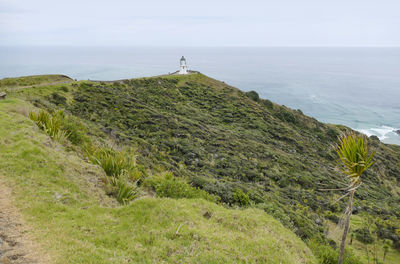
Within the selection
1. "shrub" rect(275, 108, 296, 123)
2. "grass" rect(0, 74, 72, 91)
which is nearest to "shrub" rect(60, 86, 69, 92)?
"grass" rect(0, 74, 72, 91)

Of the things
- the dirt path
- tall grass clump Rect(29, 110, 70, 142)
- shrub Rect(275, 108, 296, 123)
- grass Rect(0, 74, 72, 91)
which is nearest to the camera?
the dirt path

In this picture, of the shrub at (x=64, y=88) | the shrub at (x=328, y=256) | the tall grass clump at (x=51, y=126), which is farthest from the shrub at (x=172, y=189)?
the shrub at (x=64, y=88)

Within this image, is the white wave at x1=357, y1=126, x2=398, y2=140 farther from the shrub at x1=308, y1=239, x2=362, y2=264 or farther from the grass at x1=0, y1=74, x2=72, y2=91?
the grass at x1=0, y1=74, x2=72, y2=91

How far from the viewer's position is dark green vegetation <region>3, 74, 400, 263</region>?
1302 centimetres

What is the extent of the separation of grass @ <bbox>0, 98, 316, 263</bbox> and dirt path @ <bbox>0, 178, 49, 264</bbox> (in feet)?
0.54

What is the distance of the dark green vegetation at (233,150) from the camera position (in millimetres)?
13017

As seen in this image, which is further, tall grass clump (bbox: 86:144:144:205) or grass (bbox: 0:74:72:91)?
grass (bbox: 0:74:72:91)

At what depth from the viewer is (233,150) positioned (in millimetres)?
22516

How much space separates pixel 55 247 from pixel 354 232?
1466 cm

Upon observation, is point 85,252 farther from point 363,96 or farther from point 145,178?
point 363,96

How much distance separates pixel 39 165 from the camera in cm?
766

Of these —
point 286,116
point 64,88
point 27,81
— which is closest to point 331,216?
point 64,88

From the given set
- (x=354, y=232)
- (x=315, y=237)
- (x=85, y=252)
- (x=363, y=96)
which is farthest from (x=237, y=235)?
(x=363, y=96)

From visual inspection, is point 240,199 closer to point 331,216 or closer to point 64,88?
point 331,216
